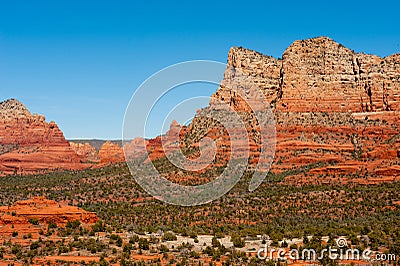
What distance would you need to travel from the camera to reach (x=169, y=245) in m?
35.2

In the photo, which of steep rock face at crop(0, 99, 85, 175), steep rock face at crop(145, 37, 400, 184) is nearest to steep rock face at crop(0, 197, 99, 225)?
steep rock face at crop(145, 37, 400, 184)

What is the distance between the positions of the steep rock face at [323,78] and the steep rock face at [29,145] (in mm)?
44249

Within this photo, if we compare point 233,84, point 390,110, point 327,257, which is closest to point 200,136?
point 233,84

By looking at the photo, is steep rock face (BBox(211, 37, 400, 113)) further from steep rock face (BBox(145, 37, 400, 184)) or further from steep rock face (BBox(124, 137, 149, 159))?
steep rock face (BBox(124, 137, 149, 159))

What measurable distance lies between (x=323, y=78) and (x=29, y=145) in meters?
75.0

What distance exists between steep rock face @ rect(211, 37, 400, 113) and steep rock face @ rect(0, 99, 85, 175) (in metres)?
44.2

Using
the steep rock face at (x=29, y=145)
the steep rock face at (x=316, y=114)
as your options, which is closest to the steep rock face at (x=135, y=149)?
the steep rock face at (x=316, y=114)

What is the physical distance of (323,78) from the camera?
104m

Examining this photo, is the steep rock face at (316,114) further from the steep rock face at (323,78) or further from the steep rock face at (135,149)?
the steep rock face at (135,149)

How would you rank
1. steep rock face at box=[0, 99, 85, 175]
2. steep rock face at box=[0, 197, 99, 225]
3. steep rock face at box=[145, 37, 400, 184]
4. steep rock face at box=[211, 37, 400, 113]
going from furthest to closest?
steep rock face at box=[0, 99, 85, 175], steep rock face at box=[211, 37, 400, 113], steep rock face at box=[145, 37, 400, 184], steep rock face at box=[0, 197, 99, 225]

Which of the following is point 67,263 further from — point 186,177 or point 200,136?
point 200,136

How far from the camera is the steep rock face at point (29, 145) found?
418ft

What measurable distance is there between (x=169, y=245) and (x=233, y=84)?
76.1m

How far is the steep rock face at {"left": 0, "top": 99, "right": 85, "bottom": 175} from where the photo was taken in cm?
12738
